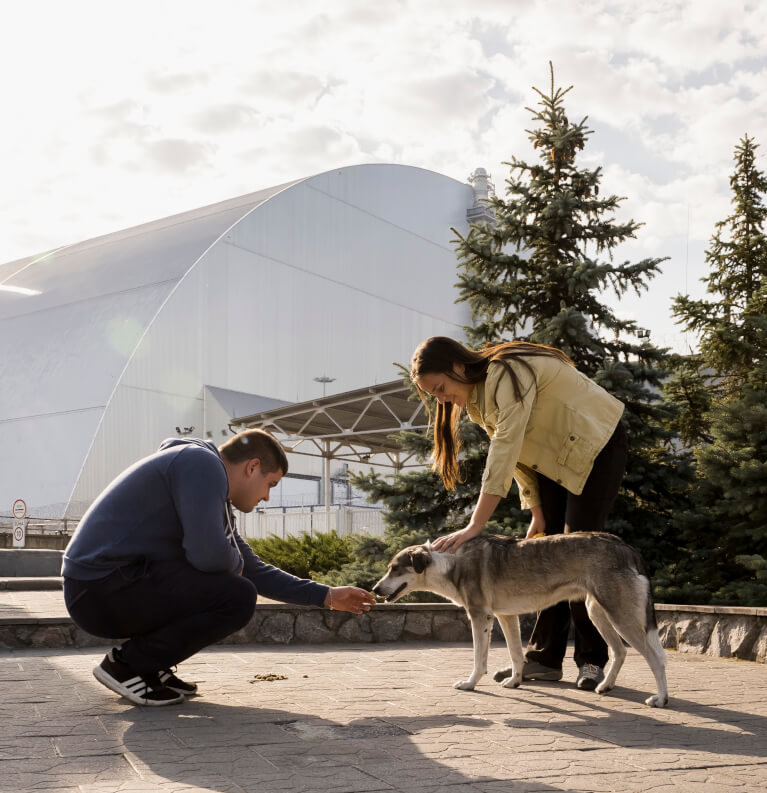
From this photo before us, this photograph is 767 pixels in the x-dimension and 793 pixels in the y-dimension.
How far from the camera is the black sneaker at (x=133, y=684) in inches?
178

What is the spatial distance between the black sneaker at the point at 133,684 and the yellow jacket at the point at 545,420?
193 centimetres

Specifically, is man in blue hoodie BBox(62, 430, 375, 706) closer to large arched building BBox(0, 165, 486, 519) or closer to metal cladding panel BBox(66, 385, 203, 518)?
metal cladding panel BBox(66, 385, 203, 518)

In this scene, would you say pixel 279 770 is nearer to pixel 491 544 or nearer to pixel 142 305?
pixel 491 544

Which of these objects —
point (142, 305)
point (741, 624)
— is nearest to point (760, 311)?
point (741, 624)

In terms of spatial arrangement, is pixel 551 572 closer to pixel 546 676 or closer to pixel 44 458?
pixel 546 676

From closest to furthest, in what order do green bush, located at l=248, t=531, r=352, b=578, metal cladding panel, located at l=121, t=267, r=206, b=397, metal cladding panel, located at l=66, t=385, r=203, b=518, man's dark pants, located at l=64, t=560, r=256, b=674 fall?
man's dark pants, located at l=64, t=560, r=256, b=674
green bush, located at l=248, t=531, r=352, b=578
metal cladding panel, located at l=66, t=385, r=203, b=518
metal cladding panel, located at l=121, t=267, r=206, b=397

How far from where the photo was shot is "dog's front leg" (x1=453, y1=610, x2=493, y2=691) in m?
5.34

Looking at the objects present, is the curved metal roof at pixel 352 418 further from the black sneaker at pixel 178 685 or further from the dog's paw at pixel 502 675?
the black sneaker at pixel 178 685

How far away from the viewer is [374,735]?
3.98m

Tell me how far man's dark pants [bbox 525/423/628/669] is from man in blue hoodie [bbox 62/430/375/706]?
1806 mm

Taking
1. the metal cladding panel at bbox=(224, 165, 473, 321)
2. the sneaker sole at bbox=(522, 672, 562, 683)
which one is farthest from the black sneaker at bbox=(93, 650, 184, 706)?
the metal cladding panel at bbox=(224, 165, 473, 321)

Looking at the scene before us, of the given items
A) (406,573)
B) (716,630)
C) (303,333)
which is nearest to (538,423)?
(406,573)

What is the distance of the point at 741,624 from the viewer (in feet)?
23.9

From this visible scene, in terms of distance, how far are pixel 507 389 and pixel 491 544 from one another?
3.19ft
